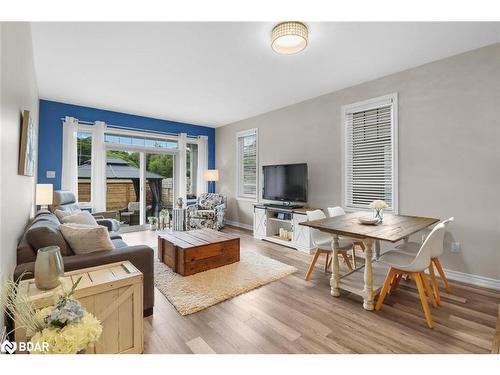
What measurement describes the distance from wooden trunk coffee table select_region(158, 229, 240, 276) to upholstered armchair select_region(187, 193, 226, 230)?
1.69 m

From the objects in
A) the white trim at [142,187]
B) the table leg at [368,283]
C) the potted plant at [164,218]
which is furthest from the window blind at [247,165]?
the table leg at [368,283]

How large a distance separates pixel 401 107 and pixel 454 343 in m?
2.76

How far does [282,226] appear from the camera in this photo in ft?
16.0

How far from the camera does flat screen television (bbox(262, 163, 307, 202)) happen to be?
14.0 feet

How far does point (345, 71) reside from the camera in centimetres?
327

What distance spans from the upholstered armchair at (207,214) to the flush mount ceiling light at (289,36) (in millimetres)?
3645

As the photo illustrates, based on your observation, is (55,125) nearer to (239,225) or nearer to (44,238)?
(44,238)

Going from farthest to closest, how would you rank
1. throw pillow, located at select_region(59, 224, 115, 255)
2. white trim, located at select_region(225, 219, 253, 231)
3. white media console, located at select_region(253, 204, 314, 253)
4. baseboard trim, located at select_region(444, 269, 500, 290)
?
white trim, located at select_region(225, 219, 253, 231)
white media console, located at select_region(253, 204, 314, 253)
baseboard trim, located at select_region(444, 269, 500, 290)
throw pillow, located at select_region(59, 224, 115, 255)

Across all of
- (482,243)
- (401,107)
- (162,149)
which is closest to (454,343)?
(482,243)

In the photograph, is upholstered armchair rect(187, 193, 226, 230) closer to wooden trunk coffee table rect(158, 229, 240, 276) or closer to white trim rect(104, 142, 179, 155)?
white trim rect(104, 142, 179, 155)

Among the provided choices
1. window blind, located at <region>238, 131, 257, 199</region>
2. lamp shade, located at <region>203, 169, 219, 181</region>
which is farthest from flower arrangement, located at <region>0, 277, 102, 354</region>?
lamp shade, located at <region>203, 169, 219, 181</region>

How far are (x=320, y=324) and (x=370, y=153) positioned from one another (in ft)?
8.80

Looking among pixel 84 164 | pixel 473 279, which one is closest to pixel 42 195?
pixel 84 164

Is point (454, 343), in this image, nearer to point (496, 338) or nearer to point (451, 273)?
point (496, 338)
